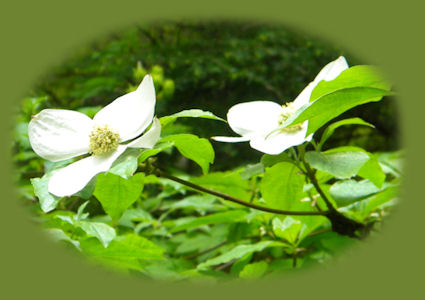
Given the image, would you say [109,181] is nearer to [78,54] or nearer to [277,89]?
[277,89]

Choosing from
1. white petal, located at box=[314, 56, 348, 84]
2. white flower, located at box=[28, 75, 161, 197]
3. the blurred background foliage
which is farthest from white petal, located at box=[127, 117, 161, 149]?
the blurred background foliage

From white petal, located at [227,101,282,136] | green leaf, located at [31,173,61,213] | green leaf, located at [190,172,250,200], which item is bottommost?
green leaf, located at [190,172,250,200]

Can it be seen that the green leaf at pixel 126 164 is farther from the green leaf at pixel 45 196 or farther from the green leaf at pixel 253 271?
the green leaf at pixel 253 271

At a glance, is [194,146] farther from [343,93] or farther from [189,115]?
[343,93]

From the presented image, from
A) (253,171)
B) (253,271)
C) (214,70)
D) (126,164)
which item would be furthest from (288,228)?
(214,70)

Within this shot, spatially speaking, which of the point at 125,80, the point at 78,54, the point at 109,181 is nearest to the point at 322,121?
the point at 109,181

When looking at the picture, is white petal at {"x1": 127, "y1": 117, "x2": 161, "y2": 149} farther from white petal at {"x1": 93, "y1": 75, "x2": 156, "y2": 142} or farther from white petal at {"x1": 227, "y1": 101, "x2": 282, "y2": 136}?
white petal at {"x1": 227, "y1": 101, "x2": 282, "y2": 136}
